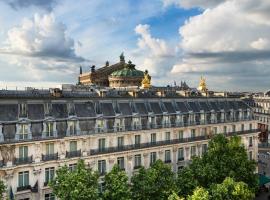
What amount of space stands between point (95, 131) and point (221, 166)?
65.7 ft

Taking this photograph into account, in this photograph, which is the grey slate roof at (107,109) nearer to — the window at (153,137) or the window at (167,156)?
the window at (153,137)

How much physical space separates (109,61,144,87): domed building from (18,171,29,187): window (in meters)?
75.2

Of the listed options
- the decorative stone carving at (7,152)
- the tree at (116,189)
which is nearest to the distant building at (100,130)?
the decorative stone carving at (7,152)

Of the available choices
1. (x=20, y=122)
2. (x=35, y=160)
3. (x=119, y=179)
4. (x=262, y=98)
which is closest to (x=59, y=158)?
(x=35, y=160)

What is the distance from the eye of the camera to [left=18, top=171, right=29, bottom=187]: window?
176 ft

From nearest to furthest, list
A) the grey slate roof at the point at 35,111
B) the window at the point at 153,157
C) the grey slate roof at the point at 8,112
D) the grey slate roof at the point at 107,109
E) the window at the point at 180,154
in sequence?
the grey slate roof at the point at 8,112
the grey slate roof at the point at 35,111
the grey slate roof at the point at 107,109
the window at the point at 153,157
the window at the point at 180,154

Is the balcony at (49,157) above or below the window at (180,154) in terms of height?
above

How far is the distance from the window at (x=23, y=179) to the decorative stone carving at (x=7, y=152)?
9.01 feet

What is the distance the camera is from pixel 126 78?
427 ft

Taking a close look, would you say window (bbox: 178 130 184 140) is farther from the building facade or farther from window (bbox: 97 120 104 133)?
window (bbox: 97 120 104 133)

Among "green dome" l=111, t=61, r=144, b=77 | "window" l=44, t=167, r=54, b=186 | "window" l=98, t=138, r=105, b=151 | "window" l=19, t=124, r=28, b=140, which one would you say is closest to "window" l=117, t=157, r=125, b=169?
"window" l=98, t=138, r=105, b=151

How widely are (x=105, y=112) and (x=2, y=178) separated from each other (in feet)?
63.9

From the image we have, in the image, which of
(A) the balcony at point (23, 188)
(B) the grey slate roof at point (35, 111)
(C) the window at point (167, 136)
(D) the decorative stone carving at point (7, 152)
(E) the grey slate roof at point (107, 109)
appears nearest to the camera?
(D) the decorative stone carving at point (7, 152)

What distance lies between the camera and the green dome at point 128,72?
5143 inches
